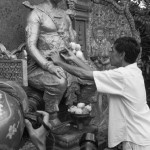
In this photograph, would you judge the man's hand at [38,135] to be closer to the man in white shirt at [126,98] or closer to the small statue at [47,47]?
the man in white shirt at [126,98]

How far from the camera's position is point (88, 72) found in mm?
2270

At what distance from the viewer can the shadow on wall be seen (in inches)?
A: 141

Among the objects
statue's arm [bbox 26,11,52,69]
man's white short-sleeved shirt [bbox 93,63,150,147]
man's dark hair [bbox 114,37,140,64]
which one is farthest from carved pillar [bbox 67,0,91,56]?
man's white short-sleeved shirt [bbox 93,63,150,147]

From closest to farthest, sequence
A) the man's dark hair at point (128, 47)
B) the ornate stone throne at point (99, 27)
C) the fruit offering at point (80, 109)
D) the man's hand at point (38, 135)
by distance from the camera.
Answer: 1. the man's hand at point (38, 135)
2. the man's dark hair at point (128, 47)
3. the fruit offering at point (80, 109)
4. the ornate stone throne at point (99, 27)

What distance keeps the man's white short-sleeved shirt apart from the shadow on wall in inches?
70.3

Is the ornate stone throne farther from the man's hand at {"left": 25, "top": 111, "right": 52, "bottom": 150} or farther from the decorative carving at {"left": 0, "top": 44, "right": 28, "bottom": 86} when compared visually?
the man's hand at {"left": 25, "top": 111, "right": 52, "bottom": 150}

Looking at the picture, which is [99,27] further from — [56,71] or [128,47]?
[128,47]

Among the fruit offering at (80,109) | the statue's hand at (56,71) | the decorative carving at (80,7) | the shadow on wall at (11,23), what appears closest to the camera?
the statue's hand at (56,71)

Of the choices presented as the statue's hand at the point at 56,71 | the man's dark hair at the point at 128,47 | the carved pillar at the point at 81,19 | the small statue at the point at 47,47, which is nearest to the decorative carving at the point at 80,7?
the carved pillar at the point at 81,19

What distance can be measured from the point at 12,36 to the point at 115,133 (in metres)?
2.07

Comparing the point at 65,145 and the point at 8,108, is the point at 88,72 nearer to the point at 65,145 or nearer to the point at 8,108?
the point at 8,108

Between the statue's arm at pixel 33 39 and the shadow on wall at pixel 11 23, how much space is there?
512 mm

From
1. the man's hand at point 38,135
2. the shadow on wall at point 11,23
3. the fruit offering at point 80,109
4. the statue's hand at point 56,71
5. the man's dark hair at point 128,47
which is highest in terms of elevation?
the shadow on wall at point 11,23

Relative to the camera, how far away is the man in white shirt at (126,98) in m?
2.17
